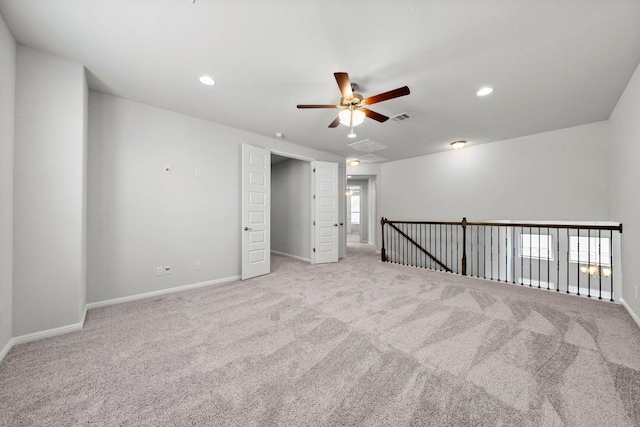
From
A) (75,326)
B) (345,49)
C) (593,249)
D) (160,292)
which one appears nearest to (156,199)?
(160,292)

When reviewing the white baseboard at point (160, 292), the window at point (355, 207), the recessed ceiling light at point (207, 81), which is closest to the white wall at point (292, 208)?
the white baseboard at point (160, 292)

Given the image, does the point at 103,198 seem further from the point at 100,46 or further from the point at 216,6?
the point at 216,6

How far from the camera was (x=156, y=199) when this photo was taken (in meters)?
3.36

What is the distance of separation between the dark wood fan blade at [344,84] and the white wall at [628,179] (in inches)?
120

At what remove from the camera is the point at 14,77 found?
2.12 meters

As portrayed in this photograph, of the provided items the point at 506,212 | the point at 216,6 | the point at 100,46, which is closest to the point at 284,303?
the point at 216,6

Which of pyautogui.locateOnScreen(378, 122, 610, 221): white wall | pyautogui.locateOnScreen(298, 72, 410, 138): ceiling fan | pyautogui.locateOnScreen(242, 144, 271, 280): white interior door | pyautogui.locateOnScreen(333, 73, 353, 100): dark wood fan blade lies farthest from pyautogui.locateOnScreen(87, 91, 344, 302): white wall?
pyautogui.locateOnScreen(378, 122, 610, 221): white wall

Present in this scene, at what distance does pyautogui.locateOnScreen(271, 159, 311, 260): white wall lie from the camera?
5.86 metres

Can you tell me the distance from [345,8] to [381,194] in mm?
5773

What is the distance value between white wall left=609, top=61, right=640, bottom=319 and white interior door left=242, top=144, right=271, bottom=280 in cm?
490

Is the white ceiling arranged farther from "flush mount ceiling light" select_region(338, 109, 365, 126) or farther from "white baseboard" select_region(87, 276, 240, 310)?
"white baseboard" select_region(87, 276, 240, 310)

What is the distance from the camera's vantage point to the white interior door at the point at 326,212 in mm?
5457

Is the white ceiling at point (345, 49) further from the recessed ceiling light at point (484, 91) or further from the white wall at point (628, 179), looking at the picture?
the white wall at point (628, 179)

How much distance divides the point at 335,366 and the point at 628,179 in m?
4.06
